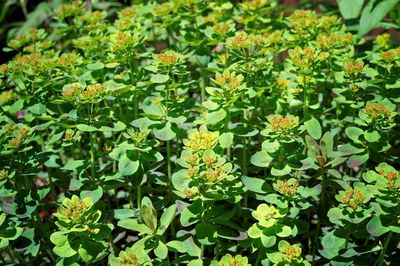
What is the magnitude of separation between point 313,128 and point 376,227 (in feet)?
1.04

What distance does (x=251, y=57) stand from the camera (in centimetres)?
139

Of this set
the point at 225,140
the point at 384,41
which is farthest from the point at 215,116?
the point at 384,41

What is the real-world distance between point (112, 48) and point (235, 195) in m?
0.49

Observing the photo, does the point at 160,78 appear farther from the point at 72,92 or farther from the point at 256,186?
the point at 256,186

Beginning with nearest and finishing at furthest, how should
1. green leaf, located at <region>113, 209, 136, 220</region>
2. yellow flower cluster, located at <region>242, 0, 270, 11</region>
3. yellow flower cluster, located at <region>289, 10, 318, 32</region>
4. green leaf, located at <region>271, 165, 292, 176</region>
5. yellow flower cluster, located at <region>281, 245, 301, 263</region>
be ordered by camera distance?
yellow flower cluster, located at <region>281, 245, 301, 263</region>
green leaf, located at <region>271, 165, 292, 176</region>
green leaf, located at <region>113, 209, 136, 220</region>
yellow flower cluster, located at <region>289, 10, 318, 32</region>
yellow flower cluster, located at <region>242, 0, 270, 11</region>

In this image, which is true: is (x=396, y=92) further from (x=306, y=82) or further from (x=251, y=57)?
(x=251, y=57)

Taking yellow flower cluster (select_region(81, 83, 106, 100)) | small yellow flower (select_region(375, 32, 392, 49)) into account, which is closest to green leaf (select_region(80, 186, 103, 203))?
yellow flower cluster (select_region(81, 83, 106, 100))

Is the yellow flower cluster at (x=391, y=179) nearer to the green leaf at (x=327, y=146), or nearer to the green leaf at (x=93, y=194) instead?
the green leaf at (x=327, y=146)

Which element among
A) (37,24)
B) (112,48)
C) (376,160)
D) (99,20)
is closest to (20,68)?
(112,48)

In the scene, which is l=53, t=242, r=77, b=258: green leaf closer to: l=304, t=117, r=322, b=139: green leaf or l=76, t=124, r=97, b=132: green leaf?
l=76, t=124, r=97, b=132: green leaf

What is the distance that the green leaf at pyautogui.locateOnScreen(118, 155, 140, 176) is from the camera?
1.25 meters

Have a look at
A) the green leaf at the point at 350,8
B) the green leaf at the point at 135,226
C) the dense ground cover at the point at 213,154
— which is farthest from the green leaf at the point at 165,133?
the green leaf at the point at 350,8

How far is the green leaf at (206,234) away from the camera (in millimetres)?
1200

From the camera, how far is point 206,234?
1211 millimetres
